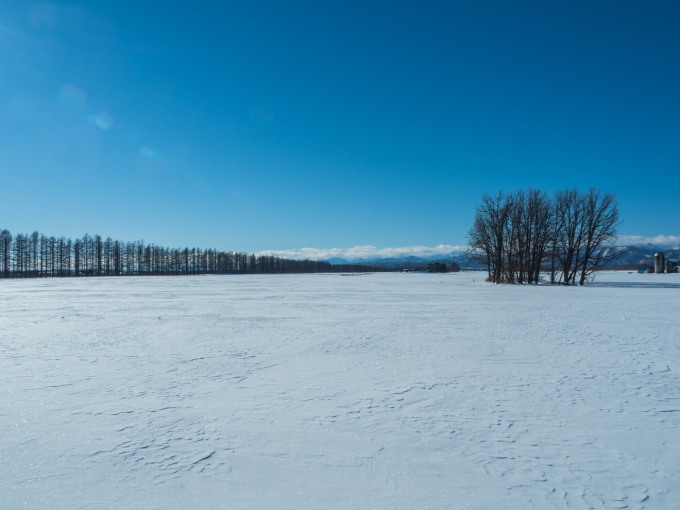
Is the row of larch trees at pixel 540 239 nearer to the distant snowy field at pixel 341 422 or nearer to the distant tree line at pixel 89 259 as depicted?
the distant snowy field at pixel 341 422

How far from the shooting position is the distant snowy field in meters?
3.83

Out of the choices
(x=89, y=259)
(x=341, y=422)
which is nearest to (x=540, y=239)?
(x=341, y=422)

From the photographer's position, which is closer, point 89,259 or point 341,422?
point 341,422

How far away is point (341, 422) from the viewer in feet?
17.9

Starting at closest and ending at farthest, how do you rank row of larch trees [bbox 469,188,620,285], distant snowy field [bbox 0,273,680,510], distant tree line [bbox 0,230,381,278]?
distant snowy field [bbox 0,273,680,510]
row of larch trees [bbox 469,188,620,285]
distant tree line [bbox 0,230,381,278]

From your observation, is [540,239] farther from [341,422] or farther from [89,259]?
[89,259]

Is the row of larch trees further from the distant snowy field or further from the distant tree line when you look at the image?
the distant tree line

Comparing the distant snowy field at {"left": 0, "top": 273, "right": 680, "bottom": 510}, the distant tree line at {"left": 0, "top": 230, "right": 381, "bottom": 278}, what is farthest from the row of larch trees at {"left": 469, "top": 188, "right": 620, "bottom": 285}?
the distant tree line at {"left": 0, "top": 230, "right": 381, "bottom": 278}

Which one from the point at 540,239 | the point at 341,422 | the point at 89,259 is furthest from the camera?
the point at 89,259

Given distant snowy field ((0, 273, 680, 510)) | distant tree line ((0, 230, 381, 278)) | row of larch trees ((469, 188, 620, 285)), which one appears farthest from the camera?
distant tree line ((0, 230, 381, 278))

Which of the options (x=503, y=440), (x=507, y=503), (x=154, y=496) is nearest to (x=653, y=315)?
(x=503, y=440)

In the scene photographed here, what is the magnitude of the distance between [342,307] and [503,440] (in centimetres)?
1480

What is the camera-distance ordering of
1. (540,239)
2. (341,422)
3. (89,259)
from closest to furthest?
(341,422), (540,239), (89,259)

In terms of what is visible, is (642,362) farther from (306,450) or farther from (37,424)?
(37,424)
